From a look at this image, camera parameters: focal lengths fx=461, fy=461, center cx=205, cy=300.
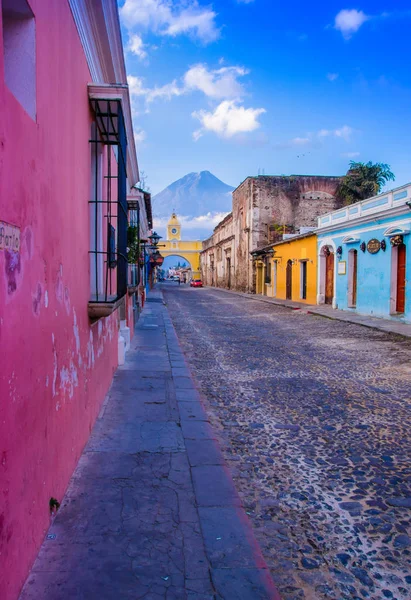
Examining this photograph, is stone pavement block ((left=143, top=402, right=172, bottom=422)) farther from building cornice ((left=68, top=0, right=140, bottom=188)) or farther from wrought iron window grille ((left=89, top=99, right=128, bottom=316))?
building cornice ((left=68, top=0, right=140, bottom=188))

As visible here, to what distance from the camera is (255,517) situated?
2971 mm

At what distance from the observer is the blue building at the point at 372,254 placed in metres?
14.1

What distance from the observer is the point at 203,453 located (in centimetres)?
385

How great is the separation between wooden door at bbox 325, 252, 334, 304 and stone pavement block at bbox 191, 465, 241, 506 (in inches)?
707

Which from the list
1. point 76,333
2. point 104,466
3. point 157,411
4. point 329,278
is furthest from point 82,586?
point 329,278

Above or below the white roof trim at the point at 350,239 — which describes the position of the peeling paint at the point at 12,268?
below

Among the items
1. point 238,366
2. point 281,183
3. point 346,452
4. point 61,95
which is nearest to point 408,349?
point 238,366

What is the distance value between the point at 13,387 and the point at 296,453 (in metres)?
2.78

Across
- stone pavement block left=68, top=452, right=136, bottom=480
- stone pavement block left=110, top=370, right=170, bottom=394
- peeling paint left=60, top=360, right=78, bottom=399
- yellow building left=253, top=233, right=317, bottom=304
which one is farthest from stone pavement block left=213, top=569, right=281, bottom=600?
yellow building left=253, top=233, right=317, bottom=304

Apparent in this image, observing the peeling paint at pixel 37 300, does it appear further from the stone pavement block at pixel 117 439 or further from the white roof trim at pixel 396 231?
the white roof trim at pixel 396 231

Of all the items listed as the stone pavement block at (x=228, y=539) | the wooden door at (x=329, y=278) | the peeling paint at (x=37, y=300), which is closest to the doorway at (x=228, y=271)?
the wooden door at (x=329, y=278)

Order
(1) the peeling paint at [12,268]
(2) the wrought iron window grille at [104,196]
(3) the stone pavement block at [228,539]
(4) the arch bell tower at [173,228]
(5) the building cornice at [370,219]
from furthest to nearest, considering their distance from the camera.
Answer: (4) the arch bell tower at [173,228] < (5) the building cornice at [370,219] < (2) the wrought iron window grille at [104,196] < (3) the stone pavement block at [228,539] < (1) the peeling paint at [12,268]

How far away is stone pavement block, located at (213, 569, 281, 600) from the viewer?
2.16 m

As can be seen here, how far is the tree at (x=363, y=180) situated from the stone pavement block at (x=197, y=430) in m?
28.5
